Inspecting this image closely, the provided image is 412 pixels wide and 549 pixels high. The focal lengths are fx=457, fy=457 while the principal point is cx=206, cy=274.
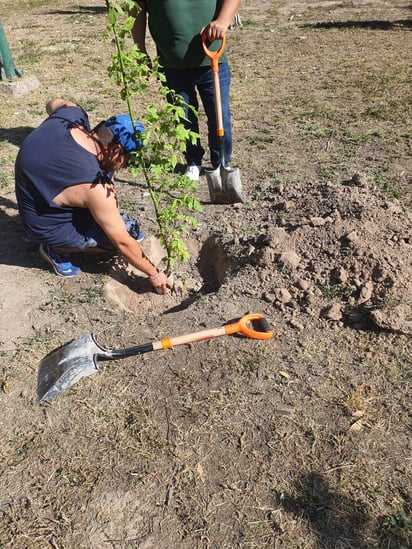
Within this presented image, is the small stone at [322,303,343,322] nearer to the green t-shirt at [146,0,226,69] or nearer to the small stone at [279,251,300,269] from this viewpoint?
the small stone at [279,251,300,269]

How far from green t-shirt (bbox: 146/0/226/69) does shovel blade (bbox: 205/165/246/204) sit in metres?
0.93

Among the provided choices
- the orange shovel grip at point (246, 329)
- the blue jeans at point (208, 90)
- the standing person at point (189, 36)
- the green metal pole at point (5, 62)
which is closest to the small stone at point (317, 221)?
the orange shovel grip at point (246, 329)

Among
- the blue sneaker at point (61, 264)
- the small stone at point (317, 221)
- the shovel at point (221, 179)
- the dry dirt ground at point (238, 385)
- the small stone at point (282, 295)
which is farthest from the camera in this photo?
the shovel at point (221, 179)

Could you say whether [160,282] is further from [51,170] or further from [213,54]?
[213,54]

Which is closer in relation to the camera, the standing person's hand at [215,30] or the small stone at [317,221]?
the small stone at [317,221]

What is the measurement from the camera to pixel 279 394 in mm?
2508

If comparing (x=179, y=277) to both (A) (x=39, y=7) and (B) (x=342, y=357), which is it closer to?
(B) (x=342, y=357)

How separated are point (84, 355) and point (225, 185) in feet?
6.96

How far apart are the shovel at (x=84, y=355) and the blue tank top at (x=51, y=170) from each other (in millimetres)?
944

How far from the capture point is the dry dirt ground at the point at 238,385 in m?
2.05

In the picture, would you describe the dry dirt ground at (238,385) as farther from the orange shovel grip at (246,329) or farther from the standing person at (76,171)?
the standing person at (76,171)

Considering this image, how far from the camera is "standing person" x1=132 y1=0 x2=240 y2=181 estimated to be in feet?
12.2

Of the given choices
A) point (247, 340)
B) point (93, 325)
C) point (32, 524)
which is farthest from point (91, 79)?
point (32, 524)

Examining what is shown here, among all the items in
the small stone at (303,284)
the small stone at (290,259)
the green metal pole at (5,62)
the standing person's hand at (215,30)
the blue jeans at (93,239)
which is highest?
the standing person's hand at (215,30)
